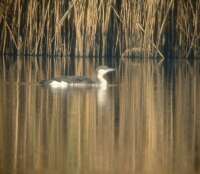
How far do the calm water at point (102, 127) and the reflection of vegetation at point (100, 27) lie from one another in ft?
15.7

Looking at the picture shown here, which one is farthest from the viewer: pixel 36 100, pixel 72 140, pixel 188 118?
pixel 36 100

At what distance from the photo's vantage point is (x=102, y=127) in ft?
28.8

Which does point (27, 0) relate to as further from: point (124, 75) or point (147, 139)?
point (147, 139)

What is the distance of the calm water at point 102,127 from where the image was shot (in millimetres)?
7086

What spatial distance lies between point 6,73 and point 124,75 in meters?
1.90

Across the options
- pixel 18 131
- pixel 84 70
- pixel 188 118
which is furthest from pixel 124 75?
pixel 18 131

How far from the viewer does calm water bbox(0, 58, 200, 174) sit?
279 inches

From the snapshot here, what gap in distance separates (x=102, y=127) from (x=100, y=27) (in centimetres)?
A: 1065

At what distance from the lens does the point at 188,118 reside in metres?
9.48

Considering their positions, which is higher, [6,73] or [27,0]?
[27,0]

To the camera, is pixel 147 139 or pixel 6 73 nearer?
pixel 147 139

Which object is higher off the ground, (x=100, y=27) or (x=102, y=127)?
(x=100, y=27)

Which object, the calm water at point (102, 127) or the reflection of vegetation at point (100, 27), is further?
Answer: the reflection of vegetation at point (100, 27)

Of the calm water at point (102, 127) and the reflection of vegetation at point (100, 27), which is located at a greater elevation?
the reflection of vegetation at point (100, 27)
